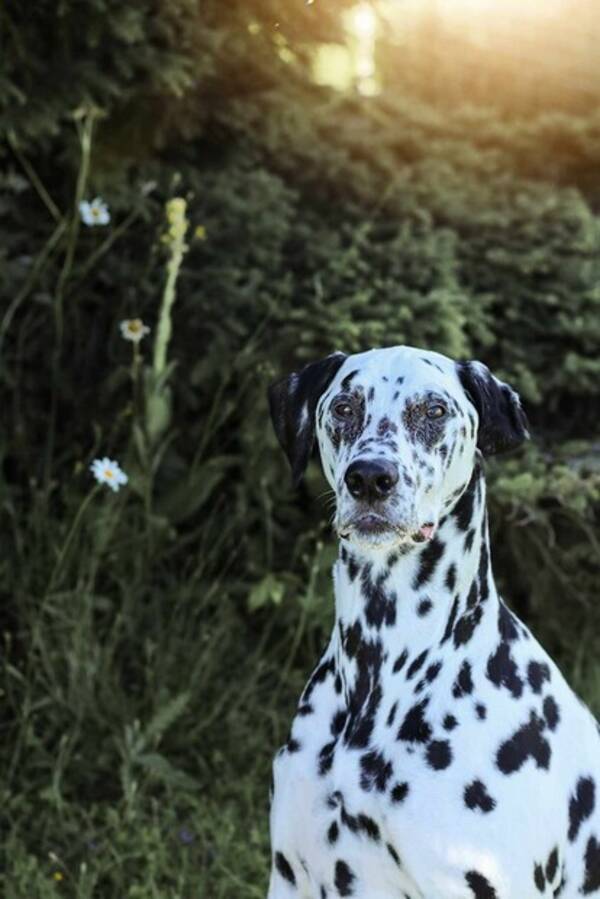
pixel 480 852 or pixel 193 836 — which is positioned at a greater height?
pixel 480 852

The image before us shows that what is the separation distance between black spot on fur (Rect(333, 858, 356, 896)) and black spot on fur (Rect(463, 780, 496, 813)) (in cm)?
31

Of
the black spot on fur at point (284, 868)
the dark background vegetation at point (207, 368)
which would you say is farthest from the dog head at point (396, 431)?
the dark background vegetation at point (207, 368)

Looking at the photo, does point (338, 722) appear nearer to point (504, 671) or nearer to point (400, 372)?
point (504, 671)

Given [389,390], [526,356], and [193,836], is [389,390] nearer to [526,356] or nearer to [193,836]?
[193,836]

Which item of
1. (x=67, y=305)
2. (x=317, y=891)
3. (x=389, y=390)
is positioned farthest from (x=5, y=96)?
(x=317, y=891)

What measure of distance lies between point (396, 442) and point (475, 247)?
3.26 m

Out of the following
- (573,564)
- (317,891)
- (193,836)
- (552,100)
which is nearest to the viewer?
(317,891)

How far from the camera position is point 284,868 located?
10.3 ft

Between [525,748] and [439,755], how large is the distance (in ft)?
0.66

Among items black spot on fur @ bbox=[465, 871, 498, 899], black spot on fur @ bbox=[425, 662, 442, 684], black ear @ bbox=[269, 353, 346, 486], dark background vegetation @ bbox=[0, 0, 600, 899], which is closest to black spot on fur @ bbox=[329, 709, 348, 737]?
black spot on fur @ bbox=[425, 662, 442, 684]

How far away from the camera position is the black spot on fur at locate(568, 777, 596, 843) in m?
3.01

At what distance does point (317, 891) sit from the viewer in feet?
9.95

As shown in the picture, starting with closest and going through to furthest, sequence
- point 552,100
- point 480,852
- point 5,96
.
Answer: point 480,852 → point 5,96 → point 552,100

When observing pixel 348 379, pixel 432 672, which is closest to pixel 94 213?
pixel 348 379
